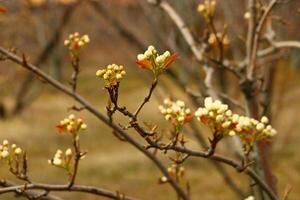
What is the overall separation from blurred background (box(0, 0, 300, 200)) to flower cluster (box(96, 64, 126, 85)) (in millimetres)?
4231

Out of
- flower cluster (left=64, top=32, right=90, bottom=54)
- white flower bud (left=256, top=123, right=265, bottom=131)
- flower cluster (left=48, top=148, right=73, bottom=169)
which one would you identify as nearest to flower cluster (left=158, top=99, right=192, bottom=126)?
white flower bud (left=256, top=123, right=265, bottom=131)

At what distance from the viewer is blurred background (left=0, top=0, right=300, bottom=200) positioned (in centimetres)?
785

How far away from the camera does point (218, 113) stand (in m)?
A: 2.06

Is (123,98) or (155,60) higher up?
(123,98)

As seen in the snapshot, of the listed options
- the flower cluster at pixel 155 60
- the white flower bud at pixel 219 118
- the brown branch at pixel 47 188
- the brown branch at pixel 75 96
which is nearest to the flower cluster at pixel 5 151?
the brown branch at pixel 47 188

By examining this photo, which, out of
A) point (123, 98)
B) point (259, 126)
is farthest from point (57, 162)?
point (123, 98)

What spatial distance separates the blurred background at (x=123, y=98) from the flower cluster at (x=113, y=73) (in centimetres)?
423

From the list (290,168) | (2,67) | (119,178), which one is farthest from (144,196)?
(2,67)

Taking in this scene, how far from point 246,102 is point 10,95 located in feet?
61.7

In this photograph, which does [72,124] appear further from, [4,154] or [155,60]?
[155,60]

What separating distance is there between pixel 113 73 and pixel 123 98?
59.2 ft

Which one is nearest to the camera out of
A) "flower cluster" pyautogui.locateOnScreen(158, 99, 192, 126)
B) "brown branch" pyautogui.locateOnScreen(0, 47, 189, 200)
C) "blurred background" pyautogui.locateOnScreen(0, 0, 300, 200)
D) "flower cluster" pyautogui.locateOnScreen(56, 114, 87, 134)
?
"flower cluster" pyautogui.locateOnScreen(158, 99, 192, 126)

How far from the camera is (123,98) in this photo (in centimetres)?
2002

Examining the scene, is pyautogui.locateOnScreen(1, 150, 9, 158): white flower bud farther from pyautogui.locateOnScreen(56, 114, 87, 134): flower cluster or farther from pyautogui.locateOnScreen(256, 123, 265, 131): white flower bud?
pyautogui.locateOnScreen(256, 123, 265, 131): white flower bud
